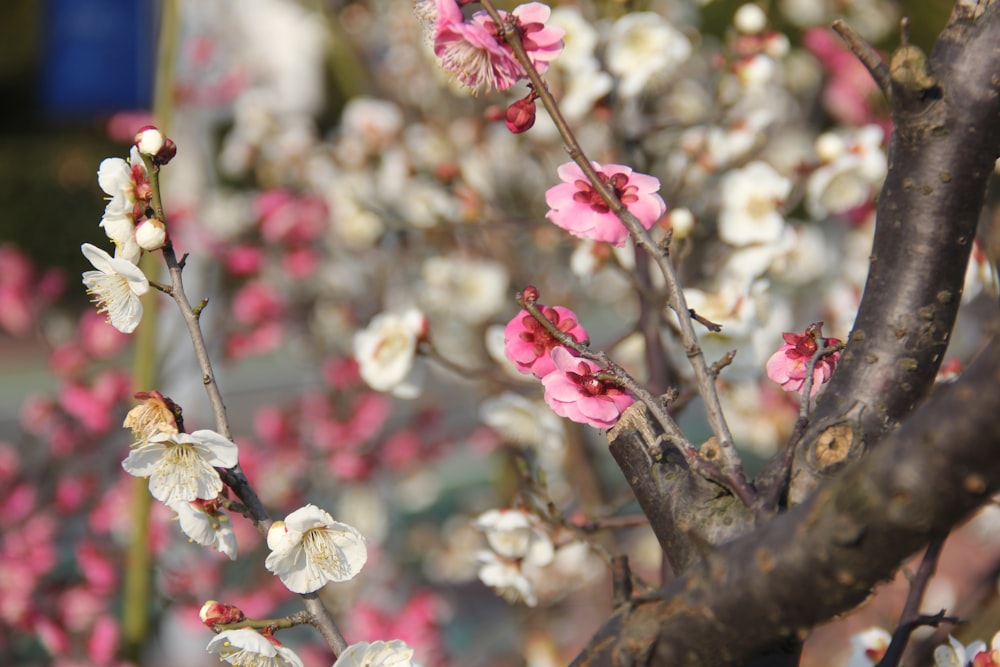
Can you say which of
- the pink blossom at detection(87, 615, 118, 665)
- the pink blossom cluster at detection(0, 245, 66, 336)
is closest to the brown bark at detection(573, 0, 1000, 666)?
the pink blossom at detection(87, 615, 118, 665)

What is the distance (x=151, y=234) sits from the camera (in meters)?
0.95

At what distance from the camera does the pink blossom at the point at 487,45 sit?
91cm

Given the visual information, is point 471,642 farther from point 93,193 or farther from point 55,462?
point 93,193

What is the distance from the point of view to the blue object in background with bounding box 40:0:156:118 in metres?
3.84

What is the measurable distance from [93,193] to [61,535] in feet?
36.2

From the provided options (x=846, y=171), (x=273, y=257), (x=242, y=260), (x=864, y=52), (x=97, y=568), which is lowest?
(x=97, y=568)

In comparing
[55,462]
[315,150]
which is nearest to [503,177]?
[315,150]

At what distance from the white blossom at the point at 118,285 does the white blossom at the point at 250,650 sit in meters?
0.31

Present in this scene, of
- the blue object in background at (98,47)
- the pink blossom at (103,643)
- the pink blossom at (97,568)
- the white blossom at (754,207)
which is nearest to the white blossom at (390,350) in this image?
the white blossom at (754,207)

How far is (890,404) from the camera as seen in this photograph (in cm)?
88

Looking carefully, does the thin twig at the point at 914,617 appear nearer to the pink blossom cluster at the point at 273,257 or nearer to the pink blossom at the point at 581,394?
the pink blossom at the point at 581,394

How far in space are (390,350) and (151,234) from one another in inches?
34.0

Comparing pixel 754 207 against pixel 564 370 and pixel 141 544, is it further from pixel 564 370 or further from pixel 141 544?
pixel 141 544

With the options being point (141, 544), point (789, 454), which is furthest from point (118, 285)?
point (141, 544)
